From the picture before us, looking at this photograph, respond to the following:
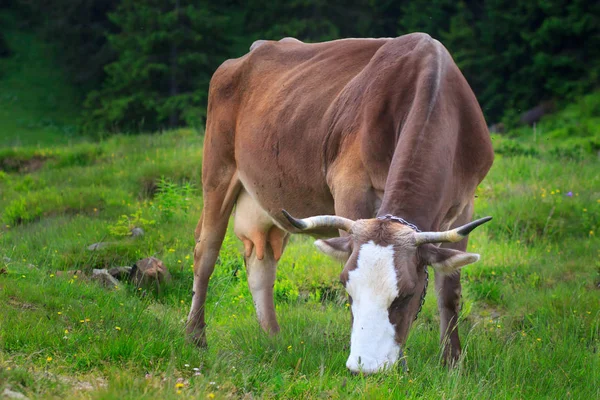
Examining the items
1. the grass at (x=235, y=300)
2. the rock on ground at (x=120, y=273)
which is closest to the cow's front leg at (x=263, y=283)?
the grass at (x=235, y=300)

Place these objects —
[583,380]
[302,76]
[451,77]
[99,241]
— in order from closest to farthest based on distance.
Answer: [583,380]
[451,77]
[302,76]
[99,241]

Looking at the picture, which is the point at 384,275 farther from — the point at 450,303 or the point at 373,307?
the point at 450,303

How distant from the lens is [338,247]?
479 centimetres

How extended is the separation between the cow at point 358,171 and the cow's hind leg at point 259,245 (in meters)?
0.01

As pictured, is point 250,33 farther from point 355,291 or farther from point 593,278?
point 355,291

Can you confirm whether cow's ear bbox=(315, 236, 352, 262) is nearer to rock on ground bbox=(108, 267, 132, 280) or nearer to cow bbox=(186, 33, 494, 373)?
cow bbox=(186, 33, 494, 373)

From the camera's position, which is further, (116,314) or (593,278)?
(593,278)

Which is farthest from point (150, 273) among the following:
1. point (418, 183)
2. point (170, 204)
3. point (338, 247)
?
point (418, 183)

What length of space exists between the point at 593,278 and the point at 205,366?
430 centimetres

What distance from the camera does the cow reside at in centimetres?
455

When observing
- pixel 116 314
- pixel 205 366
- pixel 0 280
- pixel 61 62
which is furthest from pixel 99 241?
pixel 61 62

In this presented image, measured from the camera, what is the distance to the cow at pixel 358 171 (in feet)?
14.9

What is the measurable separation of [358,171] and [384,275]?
1078mm

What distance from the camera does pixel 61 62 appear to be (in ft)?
98.9
